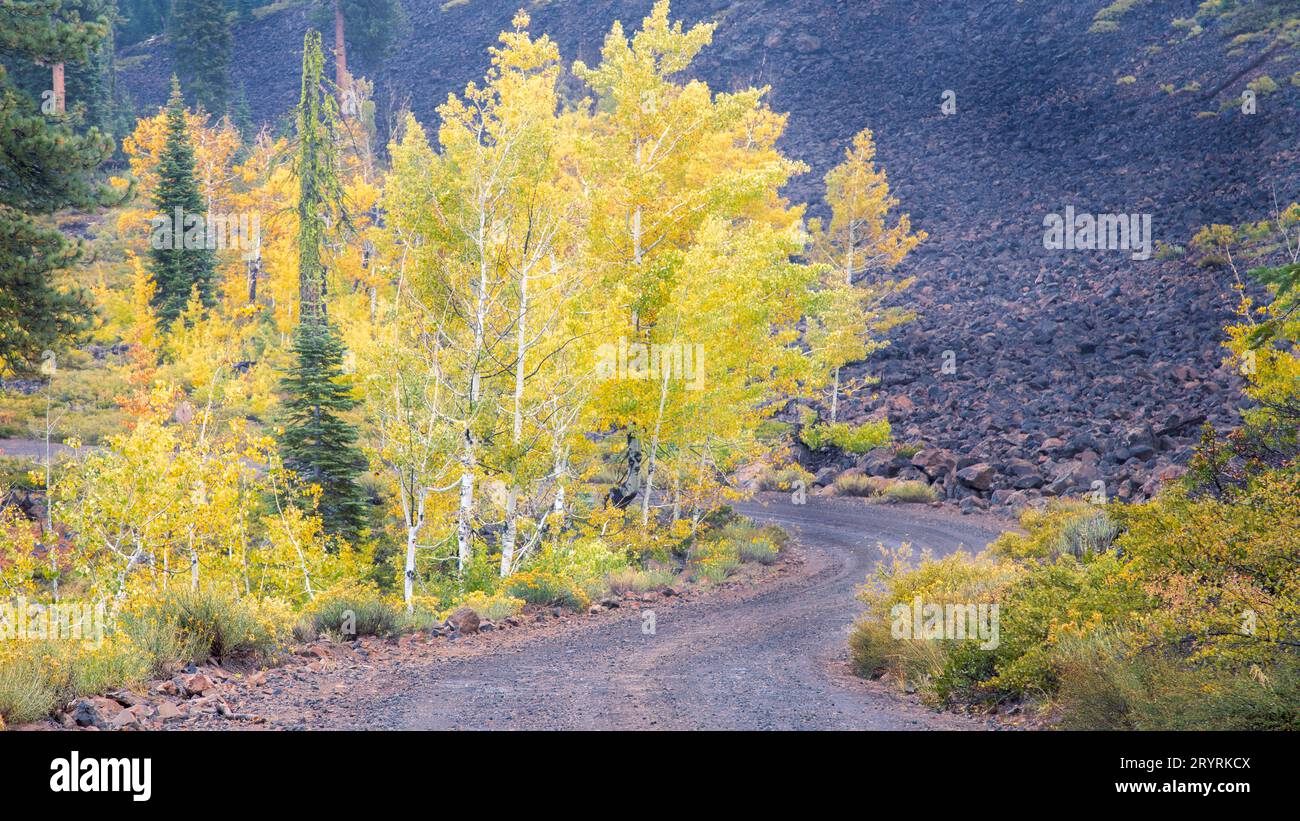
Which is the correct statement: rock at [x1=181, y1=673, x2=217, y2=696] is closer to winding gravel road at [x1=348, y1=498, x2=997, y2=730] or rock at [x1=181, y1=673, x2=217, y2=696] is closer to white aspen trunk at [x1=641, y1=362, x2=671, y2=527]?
winding gravel road at [x1=348, y1=498, x2=997, y2=730]

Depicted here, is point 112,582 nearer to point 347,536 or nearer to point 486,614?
point 486,614

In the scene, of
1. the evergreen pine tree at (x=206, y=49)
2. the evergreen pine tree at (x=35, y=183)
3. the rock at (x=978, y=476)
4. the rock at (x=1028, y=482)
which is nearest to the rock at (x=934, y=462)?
the rock at (x=978, y=476)

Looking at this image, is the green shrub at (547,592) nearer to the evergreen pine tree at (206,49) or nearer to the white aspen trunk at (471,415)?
the white aspen trunk at (471,415)

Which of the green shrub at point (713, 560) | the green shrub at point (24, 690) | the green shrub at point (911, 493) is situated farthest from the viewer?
the green shrub at point (911, 493)

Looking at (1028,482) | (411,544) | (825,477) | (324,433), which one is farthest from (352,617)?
(825,477)

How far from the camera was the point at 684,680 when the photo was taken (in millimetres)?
10672

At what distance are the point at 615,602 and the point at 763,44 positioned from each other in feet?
211

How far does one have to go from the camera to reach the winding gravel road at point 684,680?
863 cm

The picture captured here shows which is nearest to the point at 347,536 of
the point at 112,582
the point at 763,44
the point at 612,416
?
the point at 612,416

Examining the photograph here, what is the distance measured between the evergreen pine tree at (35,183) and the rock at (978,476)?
23.8m

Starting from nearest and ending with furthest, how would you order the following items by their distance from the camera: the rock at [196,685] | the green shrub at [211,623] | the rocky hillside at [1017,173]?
the rock at [196,685], the green shrub at [211,623], the rocky hillside at [1017,173]

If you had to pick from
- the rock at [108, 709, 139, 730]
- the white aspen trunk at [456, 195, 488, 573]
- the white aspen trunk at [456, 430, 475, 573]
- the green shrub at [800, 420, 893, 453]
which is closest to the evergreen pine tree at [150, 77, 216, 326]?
the green shrub at [800, 420, 893, 453]

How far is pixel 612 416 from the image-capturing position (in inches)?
722

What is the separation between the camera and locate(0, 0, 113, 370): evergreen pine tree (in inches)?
700
